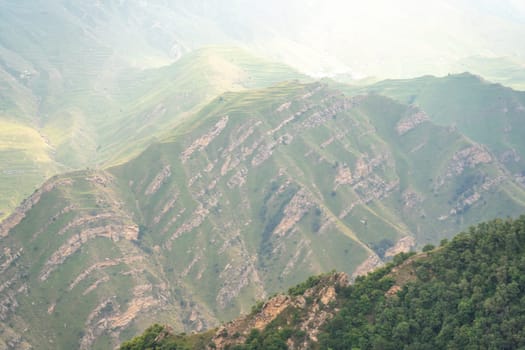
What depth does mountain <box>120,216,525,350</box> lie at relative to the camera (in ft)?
485

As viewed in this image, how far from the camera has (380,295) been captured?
17475cm

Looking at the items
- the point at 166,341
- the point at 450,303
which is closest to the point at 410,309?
the point at 450,303

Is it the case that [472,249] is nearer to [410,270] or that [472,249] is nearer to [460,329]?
[410,270]

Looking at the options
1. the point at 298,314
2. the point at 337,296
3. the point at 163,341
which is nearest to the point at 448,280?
the point at 337,296

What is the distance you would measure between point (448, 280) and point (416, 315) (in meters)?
17.9

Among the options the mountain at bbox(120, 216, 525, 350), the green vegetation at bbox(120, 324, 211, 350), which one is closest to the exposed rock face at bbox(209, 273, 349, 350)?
the mountain at bbox(120, 216, 525, 350)

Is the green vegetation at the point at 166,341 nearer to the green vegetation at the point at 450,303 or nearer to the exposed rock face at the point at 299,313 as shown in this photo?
the exposed rock face at the point at 299,313

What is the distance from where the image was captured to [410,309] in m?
164

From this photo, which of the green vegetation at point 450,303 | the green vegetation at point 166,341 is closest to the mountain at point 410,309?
the green vegetation at point 450,303

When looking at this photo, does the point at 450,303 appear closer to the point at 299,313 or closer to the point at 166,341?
the point at 299,313

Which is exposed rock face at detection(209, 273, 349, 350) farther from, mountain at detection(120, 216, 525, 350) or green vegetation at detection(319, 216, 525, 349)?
green vegetation at detection(319, 216, 525, 349)

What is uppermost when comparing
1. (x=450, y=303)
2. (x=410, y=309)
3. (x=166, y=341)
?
(x=450, y=303)

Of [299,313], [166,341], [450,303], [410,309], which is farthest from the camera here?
[166,341]

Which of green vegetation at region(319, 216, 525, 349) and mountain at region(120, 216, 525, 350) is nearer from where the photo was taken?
green vegetation at region(319, 216, 525, 349)
